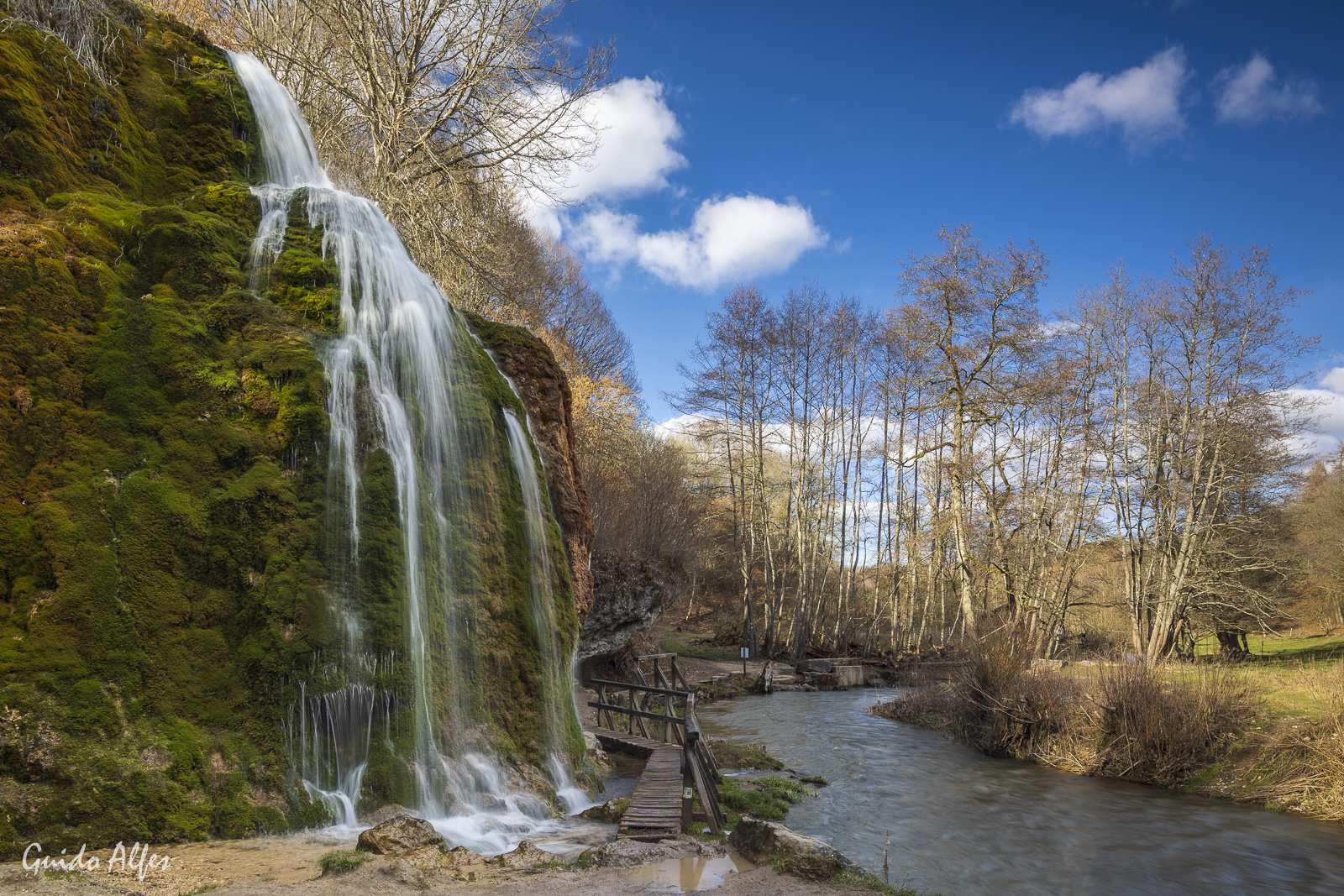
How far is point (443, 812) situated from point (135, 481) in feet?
13.8

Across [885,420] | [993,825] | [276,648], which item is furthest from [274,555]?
[885,420]

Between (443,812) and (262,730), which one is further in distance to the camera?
(443,812)

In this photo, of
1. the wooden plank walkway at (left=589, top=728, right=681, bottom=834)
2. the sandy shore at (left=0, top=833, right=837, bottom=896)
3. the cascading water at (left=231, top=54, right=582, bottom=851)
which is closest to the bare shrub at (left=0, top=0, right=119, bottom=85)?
the cascading water at (left=231, top=54, right=582, bottom=851)

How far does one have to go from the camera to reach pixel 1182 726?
11.3m

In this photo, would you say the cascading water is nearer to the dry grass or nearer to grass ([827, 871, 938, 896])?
grass ([827, 871, 938, 896])

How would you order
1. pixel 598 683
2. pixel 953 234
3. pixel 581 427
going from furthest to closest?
pixel 581 427 < pixel 953 234 < pixel 598 683

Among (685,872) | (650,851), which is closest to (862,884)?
(685,872)

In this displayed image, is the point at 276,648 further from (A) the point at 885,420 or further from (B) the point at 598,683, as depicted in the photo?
(A) the point at 885,420

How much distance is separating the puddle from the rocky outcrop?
201 inches

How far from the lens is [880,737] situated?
1578 cm

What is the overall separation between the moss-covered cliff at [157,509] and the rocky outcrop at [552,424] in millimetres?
2513

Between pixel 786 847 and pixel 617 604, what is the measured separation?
39.4ft

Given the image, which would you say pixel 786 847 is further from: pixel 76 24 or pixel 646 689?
pixel 76 24

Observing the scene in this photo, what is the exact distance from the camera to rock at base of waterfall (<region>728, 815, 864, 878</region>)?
19.1ft
